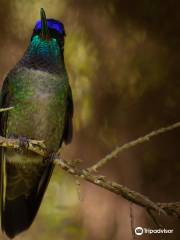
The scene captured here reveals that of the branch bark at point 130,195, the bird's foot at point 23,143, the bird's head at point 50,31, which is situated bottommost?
the branch bark at point 130,195

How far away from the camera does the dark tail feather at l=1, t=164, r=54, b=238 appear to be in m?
2.40

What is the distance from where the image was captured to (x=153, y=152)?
Result: 259 centimetres

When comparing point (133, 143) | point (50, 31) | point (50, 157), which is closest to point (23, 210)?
point (50, 157)

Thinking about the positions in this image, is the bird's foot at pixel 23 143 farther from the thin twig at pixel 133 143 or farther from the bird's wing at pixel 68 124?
the thin twig at pixel 133 143

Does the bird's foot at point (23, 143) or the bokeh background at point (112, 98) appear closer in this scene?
the bird's foot at point (23, 143)

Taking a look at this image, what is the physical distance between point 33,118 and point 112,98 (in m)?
0.48

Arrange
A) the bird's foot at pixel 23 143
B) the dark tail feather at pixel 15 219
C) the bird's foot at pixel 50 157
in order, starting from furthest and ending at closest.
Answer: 1. the dark tail feather at pixel 15 219
2. the bird's foot at pixel 50 157
3. the bird's foot at pixel 23 143

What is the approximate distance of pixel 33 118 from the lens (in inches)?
91.3

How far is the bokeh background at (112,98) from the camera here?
248 cm

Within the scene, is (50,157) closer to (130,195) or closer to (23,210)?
(23,210)

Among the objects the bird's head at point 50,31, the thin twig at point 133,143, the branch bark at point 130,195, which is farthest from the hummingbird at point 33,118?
the thin twig at point 133,143

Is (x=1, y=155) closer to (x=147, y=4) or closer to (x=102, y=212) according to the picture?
(x=102, y=212)

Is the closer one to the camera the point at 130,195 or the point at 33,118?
the point at 130,195

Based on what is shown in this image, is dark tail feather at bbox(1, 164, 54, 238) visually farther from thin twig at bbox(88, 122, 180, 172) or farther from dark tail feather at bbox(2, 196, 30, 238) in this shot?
thin twig at bbox(88, 122, 180, 172)
